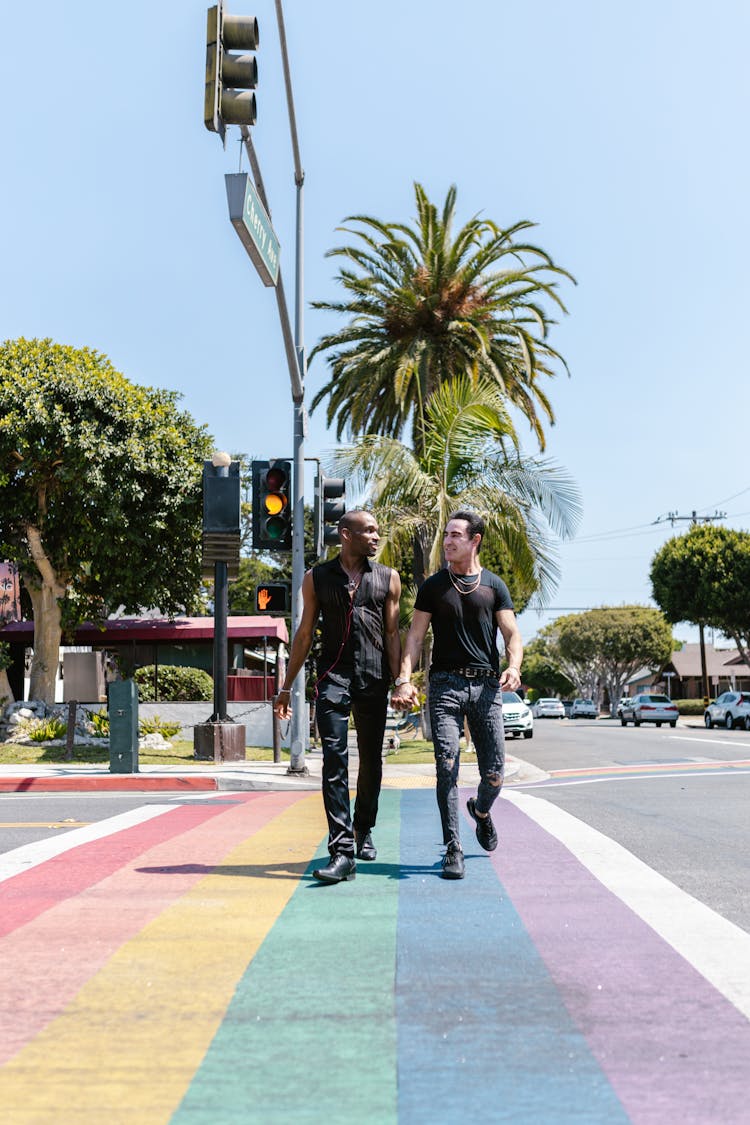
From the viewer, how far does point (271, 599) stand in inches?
585

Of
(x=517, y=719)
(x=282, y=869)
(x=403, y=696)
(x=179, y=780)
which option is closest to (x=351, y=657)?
(x=403, y=696)

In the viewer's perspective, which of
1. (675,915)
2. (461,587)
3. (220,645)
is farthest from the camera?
(220,645)

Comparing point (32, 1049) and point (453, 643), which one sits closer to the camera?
point (32, 1049)

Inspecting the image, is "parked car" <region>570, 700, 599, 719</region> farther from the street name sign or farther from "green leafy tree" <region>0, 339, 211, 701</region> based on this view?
the street name sign

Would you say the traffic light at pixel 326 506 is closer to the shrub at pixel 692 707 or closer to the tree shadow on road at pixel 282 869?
the tree shadow on road at pixel 282 869

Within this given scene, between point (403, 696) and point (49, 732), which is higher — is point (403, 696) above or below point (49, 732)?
above

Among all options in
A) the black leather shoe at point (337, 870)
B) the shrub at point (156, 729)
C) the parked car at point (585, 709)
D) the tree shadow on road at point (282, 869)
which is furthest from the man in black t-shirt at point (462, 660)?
the parked car at point (585, 709)

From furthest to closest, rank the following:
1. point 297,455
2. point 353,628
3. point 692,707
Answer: point 692,707 → point 297,455 → point 353,628

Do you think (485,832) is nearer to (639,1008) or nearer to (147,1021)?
(639,1008)

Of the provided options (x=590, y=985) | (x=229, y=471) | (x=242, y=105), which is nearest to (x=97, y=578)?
(x=229, y=471)

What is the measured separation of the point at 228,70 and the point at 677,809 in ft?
23.4

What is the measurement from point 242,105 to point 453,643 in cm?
484

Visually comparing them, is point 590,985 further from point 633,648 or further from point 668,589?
point 633,648

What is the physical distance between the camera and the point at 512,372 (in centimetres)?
2850
